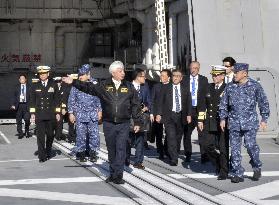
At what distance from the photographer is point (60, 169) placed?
10.9 m

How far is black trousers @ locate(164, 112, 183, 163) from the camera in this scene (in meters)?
11.3

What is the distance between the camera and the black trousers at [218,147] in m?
9.56

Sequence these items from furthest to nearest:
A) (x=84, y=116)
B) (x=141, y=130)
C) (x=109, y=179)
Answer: (x=84, y=116) < (x=141, y=130) < (x=109, y=179)

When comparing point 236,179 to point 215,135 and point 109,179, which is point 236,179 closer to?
point 215,135

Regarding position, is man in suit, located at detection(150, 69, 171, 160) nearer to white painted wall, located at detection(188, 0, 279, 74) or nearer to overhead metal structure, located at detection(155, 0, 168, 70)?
white painted wall, located at detection(188, 0, 279, 74)

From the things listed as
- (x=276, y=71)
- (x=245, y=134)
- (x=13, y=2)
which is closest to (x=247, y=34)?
(x=276, y=71)

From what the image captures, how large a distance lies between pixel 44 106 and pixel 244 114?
4.79 metres

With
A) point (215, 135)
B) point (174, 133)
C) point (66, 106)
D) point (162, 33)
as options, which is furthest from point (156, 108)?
point (162, 33)

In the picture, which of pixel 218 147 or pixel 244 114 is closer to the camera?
pixel 244 114

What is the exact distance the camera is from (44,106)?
12227mm

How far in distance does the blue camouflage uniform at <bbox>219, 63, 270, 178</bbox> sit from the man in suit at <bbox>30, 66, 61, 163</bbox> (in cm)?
448

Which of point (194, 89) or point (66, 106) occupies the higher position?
point (194, 89)

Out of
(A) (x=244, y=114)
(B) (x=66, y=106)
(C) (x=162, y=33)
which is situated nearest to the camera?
(A) (x=244, y=114)

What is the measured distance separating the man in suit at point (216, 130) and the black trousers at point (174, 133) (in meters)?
1.35
